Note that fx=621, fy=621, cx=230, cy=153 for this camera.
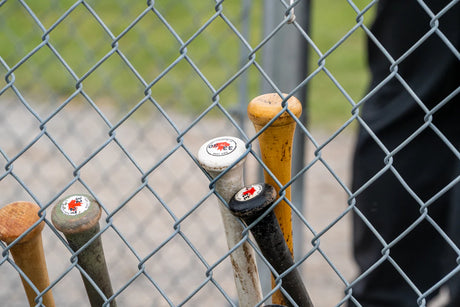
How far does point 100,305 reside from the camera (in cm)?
141

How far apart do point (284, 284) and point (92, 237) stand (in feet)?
1.39

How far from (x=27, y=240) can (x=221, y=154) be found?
47 cm

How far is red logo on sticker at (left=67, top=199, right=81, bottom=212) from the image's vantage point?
1.29m

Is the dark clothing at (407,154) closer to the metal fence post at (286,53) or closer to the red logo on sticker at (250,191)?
the metal fence post at (286,53)

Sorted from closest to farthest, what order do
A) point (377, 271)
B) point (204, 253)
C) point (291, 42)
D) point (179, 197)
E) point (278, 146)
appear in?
point (278, 146), point (291, 42), point (377, 271), point (204, 253), point (179, 197)

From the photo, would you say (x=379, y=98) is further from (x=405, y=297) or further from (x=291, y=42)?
(x=405, y=297)

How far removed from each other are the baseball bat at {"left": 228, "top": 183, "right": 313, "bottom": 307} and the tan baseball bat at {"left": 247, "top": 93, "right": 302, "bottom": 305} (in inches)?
2.4

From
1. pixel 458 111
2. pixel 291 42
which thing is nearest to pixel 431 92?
pixel 458 111

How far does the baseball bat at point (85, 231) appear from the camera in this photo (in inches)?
49.9

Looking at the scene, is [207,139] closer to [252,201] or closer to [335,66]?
[335,66]

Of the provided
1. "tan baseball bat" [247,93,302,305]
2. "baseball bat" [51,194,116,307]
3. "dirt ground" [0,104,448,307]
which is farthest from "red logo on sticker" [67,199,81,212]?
"dirt ground" [0,104,448,307]

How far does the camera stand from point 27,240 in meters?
1.34

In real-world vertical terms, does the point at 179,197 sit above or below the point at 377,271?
above

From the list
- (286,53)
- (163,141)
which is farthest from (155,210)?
(286,53)
